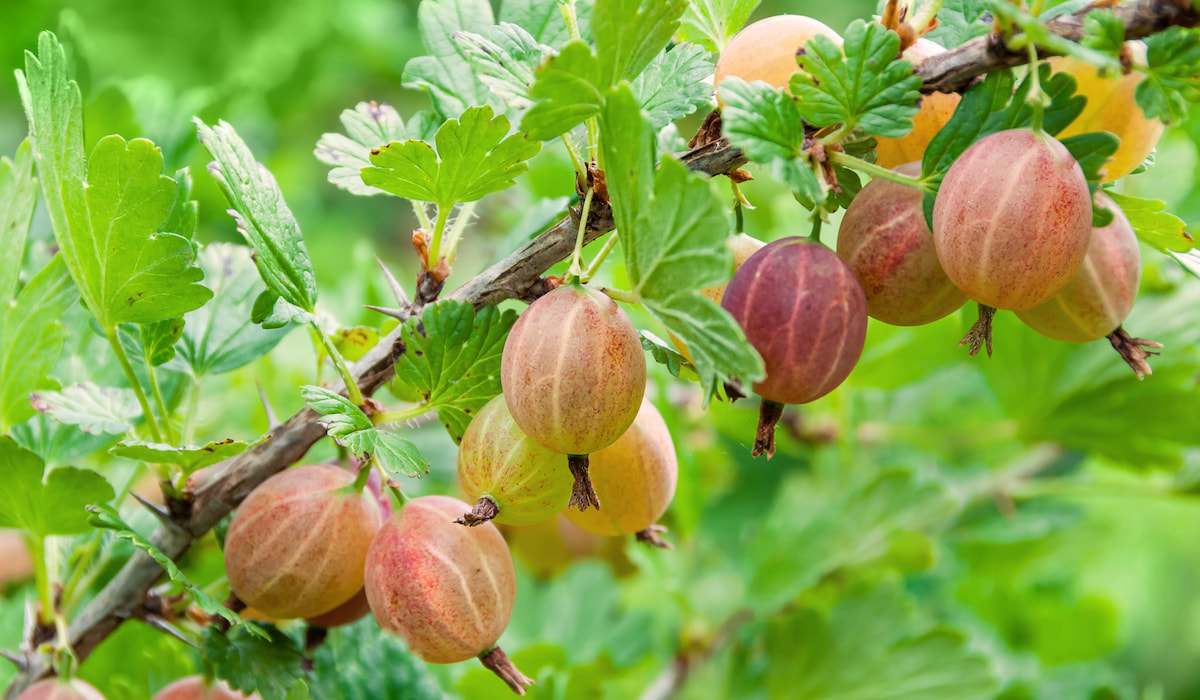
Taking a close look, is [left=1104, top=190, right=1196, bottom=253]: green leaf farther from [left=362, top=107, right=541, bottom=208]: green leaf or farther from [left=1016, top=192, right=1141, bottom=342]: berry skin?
[left=362, top=107, right=541, bottom=208]: green leaf

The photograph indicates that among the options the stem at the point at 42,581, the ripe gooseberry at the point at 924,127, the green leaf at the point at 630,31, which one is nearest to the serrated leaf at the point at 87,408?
the stem at the point at 42,581

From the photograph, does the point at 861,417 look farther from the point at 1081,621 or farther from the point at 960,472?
the point at 1081,621

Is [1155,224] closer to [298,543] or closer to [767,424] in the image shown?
[767,424]

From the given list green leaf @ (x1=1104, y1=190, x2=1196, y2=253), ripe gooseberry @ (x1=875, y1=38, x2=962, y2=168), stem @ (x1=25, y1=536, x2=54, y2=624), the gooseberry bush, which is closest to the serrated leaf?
the gooseberry bush

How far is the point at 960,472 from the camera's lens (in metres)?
1.21

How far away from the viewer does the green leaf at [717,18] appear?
53 centimetres

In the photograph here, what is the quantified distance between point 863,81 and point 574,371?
0.19 metres

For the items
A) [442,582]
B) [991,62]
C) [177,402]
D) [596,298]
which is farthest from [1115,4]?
[177,402]

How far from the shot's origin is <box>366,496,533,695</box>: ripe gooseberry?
479 mm

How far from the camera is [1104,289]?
485 mm

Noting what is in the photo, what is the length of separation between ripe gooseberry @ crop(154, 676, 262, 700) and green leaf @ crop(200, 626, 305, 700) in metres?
0.05

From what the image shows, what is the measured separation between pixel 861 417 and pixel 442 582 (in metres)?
0.73

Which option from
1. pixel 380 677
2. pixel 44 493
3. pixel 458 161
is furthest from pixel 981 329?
pixel 44 493

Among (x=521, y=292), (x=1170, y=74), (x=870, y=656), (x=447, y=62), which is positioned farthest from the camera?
(x=870, y=656)
